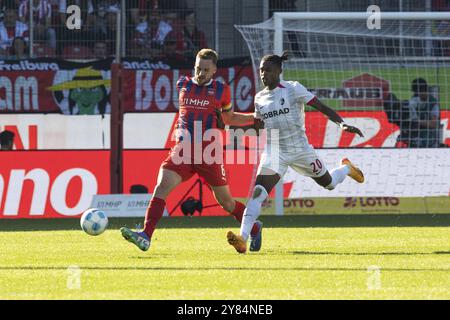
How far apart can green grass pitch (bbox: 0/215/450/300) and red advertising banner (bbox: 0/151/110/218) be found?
1.75 meters

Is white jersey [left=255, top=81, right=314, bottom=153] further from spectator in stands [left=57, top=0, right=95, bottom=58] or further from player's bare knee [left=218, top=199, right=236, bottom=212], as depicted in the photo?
spectator in stands [left=57, top=0, right=95, bottom=58]

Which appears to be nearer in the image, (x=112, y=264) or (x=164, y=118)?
(x=112, y=264)

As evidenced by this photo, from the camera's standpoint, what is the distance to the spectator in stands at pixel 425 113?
18.9m

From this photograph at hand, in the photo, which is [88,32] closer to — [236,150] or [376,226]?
[236,150]

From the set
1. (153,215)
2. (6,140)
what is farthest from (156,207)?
(6,140)

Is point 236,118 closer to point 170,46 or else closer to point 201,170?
point 201,170

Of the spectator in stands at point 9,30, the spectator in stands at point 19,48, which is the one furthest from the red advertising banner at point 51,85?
the spectator in stands at point 9,30

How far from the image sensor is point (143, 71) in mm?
19719

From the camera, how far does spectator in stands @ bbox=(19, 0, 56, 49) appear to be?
21.4 m

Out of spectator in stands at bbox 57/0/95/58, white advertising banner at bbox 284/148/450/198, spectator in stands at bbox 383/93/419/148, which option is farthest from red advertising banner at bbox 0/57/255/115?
spectator in stands at bbox 383/93/419/148

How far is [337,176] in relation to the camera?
1273 cm

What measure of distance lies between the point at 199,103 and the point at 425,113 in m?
8.25
